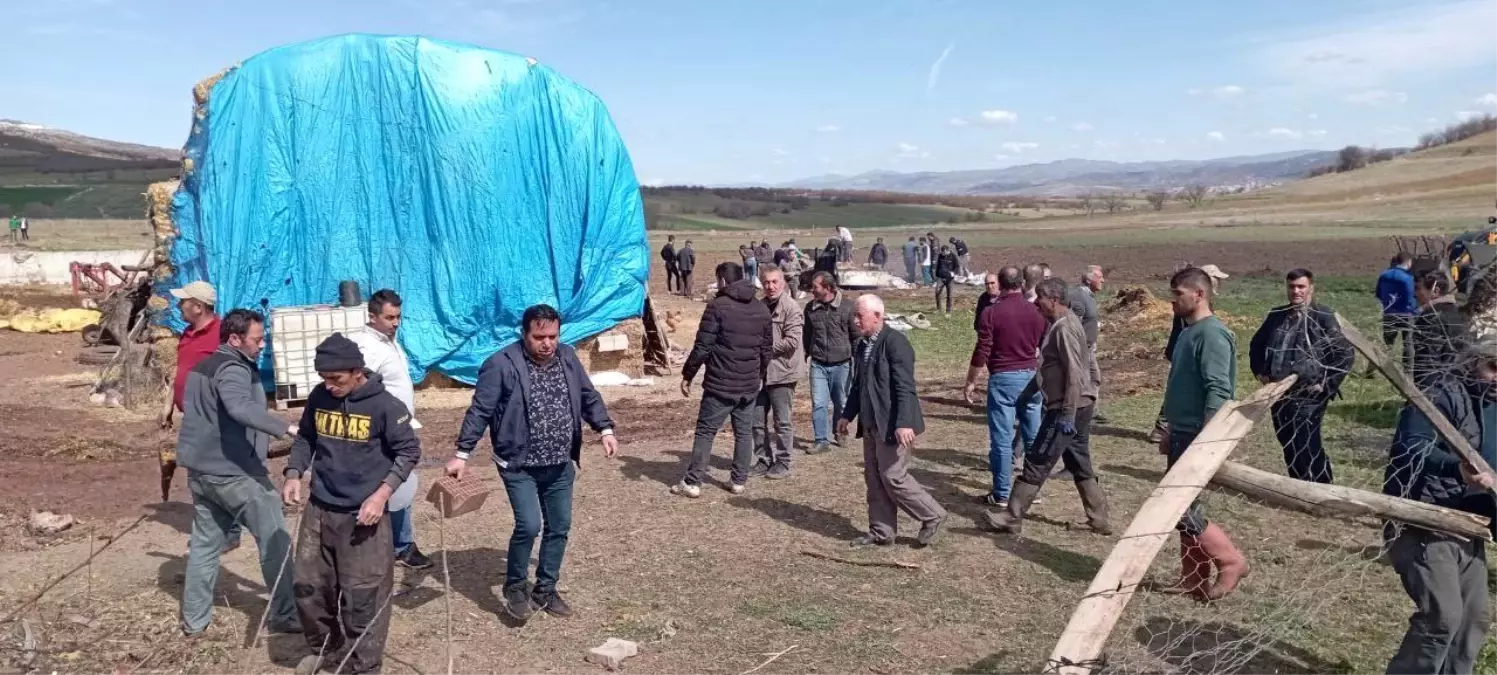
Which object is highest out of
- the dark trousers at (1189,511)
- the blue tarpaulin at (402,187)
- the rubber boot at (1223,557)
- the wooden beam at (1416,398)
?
the blue tarpaulin at (402,187)

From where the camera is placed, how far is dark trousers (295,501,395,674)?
4.74m

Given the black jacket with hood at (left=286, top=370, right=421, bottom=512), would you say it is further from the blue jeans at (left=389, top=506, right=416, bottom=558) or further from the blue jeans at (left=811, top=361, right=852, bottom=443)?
the blue jeans at (left=811, top=361, right=852, bottom=443)

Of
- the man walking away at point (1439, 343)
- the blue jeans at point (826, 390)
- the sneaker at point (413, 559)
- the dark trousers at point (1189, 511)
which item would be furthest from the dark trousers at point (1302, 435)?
the sneaker at point (413, 559)

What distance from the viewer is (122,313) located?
14711 mm

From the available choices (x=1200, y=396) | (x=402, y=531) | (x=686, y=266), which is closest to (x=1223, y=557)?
(x=1200, y=396)

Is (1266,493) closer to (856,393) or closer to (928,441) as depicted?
(856,393)

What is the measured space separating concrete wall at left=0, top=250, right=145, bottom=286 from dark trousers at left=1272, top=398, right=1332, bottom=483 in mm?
29756

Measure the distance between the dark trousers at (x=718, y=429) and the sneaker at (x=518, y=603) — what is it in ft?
8.58

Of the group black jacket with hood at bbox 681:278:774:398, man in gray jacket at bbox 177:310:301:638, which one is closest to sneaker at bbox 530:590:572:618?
man in gray jacket at bbox 177:310:301:638

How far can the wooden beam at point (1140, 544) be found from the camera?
337cm

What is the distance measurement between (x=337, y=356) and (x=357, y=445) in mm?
432

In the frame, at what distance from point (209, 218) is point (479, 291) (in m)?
3.23

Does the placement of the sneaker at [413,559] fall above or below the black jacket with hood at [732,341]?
below

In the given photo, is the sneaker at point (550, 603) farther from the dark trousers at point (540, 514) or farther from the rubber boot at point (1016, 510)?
the rubber boot at point (1016, 510)
